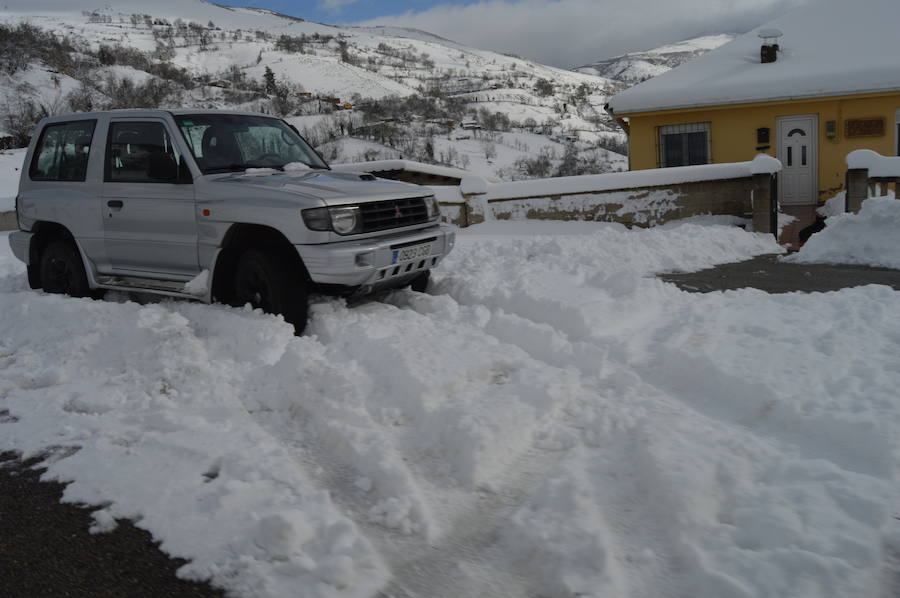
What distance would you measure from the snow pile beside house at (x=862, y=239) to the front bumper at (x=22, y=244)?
8950 millimetres

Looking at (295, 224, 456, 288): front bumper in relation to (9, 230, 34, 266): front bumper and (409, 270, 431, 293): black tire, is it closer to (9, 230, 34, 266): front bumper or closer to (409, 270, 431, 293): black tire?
(409, 270, 431, 293): black tire

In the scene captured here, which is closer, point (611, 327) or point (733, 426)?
point (733, 426)

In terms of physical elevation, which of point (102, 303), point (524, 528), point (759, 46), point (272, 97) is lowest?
point (524, 528)

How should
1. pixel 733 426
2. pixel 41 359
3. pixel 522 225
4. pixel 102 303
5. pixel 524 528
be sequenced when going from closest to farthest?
pixel 524 528 < pixel 733 426 < pixel 41 359 < pixel 102 303 < pixel 522 225

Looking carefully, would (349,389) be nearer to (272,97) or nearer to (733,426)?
(733,426)

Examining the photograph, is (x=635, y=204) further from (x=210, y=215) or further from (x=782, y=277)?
(x=210, y=215)

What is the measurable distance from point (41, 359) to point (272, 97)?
4114 inches

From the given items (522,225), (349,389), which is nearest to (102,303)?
(349,389)

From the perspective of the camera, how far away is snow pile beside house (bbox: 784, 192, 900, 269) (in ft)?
28.1

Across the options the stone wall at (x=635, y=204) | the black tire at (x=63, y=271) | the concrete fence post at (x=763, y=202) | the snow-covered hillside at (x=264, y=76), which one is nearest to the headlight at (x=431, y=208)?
the black tire at (x=63, y=271)

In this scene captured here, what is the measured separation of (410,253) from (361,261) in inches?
22.7

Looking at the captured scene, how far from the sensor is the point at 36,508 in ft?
10.2

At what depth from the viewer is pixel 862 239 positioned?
8867 millimetres

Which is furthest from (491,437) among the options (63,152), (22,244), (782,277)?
(22,244)
